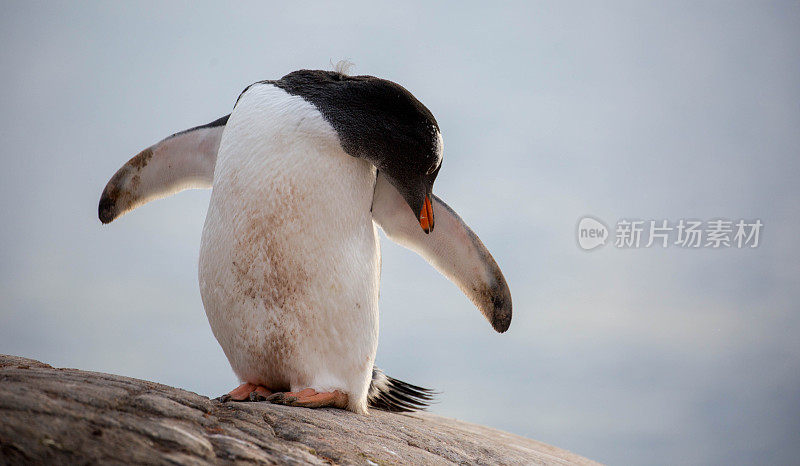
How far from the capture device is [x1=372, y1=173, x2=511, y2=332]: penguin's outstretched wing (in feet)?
10.9

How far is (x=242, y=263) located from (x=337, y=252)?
0.41m

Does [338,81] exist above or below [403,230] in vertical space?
above

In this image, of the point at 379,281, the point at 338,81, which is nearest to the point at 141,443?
the point at 379,281

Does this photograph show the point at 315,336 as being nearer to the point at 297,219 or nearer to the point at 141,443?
the point at 297,219

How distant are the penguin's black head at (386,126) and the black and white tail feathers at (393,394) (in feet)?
3.80

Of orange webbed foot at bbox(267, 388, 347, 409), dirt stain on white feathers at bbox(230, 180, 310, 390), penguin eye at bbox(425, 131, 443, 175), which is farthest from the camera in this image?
penguin eye at bbox(425, 131, 443, 175)

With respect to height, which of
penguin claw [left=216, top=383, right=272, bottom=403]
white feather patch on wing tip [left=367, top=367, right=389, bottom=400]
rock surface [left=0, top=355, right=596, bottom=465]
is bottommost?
rock surface [left=0, top=355, right=596, bottom=465]

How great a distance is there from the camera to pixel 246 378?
2807mm

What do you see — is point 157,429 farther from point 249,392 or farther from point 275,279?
point 249,392

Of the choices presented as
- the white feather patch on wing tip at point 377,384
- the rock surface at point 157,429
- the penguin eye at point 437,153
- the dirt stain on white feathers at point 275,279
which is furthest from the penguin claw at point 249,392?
the penguin eye at point 437,153

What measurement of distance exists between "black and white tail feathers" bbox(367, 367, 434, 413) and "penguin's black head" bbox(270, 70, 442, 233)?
1159 millimetres

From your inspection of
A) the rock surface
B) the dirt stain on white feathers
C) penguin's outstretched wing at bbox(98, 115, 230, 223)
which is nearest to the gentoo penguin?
the dirt stain on white feathers

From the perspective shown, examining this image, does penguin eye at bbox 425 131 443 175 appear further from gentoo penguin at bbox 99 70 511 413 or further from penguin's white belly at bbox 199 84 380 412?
penguin's white belly at bbox 199 84 380 412

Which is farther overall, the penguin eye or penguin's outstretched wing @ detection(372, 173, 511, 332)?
penguin's outstretched wing @ detection(372, 173, 511, 332)
